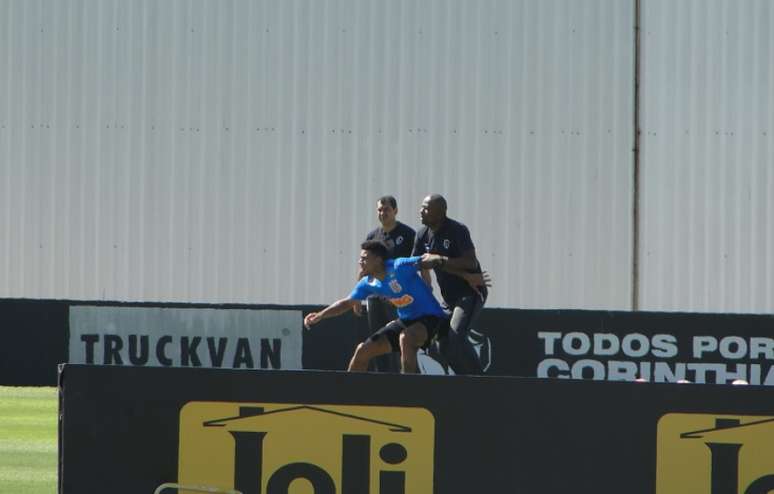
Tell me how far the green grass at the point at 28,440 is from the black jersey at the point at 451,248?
336 centimetres

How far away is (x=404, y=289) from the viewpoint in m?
10.9

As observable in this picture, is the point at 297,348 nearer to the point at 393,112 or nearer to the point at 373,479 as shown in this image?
the point at 393,112

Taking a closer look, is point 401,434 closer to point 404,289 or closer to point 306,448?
point 306,448

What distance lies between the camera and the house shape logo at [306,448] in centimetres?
590

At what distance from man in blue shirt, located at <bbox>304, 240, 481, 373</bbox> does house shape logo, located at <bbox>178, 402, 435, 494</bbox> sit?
4.84 meters

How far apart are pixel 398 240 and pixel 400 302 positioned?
2.21 meters

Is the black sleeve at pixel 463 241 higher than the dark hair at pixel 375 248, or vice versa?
the black sleeve at pixel 463 241

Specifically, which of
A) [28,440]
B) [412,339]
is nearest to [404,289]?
[412,339]

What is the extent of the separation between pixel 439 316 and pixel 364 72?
22.5 ft

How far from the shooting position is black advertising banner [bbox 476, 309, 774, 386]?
14.8 metres

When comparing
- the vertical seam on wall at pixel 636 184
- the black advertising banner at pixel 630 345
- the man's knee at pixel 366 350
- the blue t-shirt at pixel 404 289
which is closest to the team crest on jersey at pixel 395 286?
the blue t-shirt at pixel 404 289

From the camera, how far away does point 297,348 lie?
15.5 meters

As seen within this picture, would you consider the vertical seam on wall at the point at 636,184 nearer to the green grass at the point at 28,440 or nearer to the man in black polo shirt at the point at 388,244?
the man in black polo shirt at the point at 388,244

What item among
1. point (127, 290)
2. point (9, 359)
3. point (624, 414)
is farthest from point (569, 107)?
point (624, 414)
